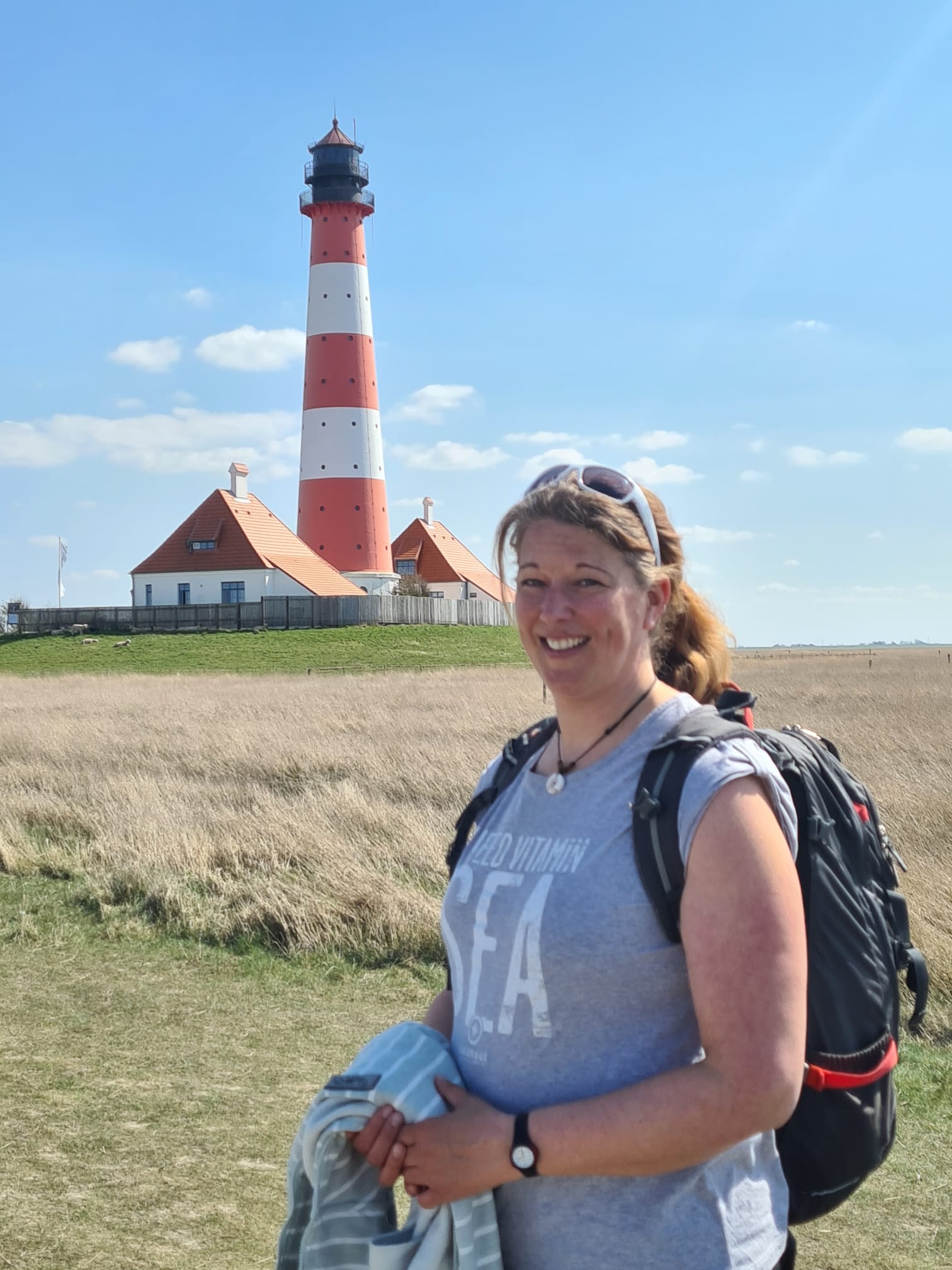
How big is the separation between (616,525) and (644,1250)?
95cm

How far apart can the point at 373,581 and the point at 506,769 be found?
42.9m

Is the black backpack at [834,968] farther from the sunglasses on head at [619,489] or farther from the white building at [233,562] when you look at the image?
the white building at [233,562]

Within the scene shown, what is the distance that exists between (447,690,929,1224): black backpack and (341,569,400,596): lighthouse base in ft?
138

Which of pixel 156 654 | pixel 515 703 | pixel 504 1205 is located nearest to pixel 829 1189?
pixel 504 1205

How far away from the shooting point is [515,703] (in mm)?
17266

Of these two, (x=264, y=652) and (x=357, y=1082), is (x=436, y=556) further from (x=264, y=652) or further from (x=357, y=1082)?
(x=357, y=1082)

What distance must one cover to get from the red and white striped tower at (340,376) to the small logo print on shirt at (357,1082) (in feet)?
130

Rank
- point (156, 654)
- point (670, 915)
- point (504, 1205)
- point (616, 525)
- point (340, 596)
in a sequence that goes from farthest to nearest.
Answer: point (340, 596) → point (156, 654) → point (616, 525) → point (504, 1205) → point (670, 915)

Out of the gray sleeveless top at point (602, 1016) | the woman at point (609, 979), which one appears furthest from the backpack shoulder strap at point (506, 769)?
the gray sleeveless top at point (602, 1016)

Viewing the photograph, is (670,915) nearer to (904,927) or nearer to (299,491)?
(904,927)

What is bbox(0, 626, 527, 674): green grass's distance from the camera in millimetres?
32344

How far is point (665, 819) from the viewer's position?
1.46 metres

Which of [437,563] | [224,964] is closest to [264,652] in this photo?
[437,563]

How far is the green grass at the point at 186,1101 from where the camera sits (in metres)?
3.25
